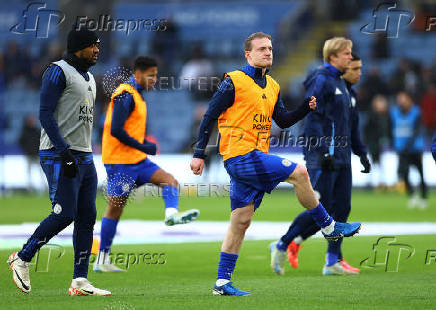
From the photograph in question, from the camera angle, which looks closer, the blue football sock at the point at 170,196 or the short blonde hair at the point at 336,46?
the short blonde hair at the point at 336,46

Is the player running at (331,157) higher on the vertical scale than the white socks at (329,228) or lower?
higher

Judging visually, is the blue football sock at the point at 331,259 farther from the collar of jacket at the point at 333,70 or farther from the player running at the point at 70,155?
the player running at the point at 70,155

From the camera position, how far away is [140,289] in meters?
9.57

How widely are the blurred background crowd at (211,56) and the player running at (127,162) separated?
16.4 meters

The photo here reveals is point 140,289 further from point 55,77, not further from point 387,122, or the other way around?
point 387,122

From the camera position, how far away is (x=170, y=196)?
38.4 ft

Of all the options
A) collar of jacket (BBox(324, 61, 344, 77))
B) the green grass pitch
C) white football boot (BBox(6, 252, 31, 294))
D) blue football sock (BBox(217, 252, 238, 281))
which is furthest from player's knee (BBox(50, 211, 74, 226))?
collar of jacket (BBox(324, 61, 344, 77))

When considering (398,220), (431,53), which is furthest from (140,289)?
(431,53)

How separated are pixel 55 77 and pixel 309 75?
3.92 metres

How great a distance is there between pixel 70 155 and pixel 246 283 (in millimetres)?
2586

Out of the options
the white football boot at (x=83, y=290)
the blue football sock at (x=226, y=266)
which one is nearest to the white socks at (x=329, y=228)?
the blue football sock at (x=226, y=266)

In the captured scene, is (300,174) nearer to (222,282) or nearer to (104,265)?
(222,282)

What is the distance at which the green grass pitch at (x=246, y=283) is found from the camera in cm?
829

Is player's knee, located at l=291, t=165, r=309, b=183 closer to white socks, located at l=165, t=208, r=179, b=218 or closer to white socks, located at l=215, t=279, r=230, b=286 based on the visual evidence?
white socks, located at l=215, t=279, r=230, b=286
